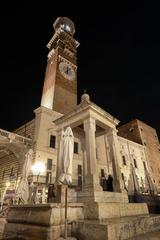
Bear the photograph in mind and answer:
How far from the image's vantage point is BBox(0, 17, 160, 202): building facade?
9.82 meters

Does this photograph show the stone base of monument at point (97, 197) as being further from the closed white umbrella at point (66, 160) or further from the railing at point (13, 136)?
the railing at point (13, 136)

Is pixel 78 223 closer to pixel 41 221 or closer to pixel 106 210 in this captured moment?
pixel 41 221

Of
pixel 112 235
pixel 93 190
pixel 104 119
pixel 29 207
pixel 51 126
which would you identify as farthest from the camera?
pixel 51 126

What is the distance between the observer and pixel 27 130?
71.4ft

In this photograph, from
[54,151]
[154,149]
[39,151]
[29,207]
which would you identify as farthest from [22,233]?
[154,149]

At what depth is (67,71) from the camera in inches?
1265

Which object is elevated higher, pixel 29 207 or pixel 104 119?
pixel 104 119

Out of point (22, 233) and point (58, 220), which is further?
point (22, 233)

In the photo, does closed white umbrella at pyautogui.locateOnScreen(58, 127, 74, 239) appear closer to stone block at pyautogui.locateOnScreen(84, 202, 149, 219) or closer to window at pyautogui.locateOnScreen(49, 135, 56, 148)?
stone block at pyautogui.locateOnScreen(84, 202, 149, 219)

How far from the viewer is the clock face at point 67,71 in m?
31.0

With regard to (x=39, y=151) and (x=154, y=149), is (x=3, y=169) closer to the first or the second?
(x=39, y=151)

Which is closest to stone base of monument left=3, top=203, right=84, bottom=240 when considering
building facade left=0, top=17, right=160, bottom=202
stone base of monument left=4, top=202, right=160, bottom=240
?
stone base of monument left=4, top=202, right=160, bottom=240

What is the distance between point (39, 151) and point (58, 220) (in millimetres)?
13515

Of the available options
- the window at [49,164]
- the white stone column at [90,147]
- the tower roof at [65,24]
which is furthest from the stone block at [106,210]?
the tower roof at [65,24]
